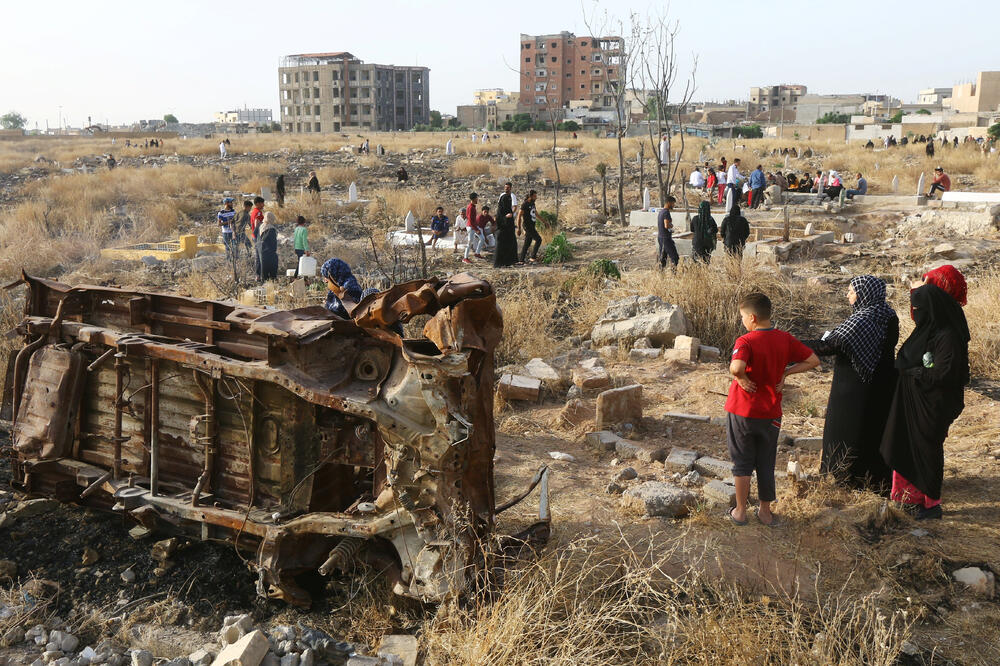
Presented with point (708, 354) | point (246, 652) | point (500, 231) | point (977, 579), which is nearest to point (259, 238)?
point (500, 231)

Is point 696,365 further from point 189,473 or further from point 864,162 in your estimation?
point 864,162

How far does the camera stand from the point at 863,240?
1788 cm

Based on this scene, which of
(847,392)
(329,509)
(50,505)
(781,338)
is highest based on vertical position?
(781,338)

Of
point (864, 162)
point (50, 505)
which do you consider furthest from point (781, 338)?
point (864, 162)

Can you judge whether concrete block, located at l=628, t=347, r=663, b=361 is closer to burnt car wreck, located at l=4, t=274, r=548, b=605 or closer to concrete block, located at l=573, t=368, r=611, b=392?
concrete block, located at l=573, t=368, r=611, b=392

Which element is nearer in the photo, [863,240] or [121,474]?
[121,474]

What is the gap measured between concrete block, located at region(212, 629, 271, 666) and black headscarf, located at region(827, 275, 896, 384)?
13.3ft

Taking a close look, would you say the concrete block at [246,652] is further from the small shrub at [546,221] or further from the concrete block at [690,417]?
the small shrub at [546,221]

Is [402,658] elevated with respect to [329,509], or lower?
lower

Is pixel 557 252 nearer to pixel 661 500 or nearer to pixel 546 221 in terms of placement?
pixel 546 221

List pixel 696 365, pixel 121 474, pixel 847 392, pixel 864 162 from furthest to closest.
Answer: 1. pixel 864 162
2. pixel 696 365
3. pixel 847 392
4. pixel 121 474

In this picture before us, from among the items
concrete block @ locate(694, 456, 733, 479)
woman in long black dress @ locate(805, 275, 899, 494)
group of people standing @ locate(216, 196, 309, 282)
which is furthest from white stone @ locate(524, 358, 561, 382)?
group of people standing @ locate(216, 196, 309, 282)

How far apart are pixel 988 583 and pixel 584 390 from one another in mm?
4212

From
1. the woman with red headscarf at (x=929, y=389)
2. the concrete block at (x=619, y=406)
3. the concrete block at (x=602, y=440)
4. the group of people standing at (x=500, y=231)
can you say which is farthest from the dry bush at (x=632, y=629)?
the group of people standing at (x=500, y=231)
